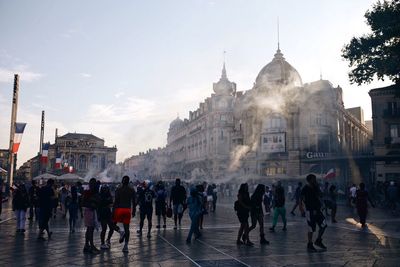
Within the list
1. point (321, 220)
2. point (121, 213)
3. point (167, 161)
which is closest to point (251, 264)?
point (321, 220)

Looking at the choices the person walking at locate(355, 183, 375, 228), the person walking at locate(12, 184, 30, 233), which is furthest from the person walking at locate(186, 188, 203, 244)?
the person walking at locate(355, 183, 375, 228)

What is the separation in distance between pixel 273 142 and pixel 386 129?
1616 centimetres

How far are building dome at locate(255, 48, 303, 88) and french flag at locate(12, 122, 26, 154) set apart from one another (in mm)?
35742

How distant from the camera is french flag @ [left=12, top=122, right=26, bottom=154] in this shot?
1039 inches

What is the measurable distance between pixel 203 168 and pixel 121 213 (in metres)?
57.8

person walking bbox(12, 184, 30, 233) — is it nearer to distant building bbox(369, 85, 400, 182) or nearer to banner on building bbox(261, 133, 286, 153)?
distant building bbox(369, 85, 400, 182)

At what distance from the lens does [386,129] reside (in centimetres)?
3897

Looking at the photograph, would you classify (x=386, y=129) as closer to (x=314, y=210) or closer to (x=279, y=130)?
(x=279, y=130)

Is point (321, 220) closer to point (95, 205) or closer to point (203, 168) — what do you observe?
point (95, 205)

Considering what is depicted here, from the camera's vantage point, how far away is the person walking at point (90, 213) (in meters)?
8.43

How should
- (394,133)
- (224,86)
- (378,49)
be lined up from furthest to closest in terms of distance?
(224,86) < (394,133) < (378,49)

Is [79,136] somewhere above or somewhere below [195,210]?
above

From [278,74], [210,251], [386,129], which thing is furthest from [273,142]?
[210,251]

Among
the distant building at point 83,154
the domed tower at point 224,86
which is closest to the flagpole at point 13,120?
the domed tower at point 224,86
